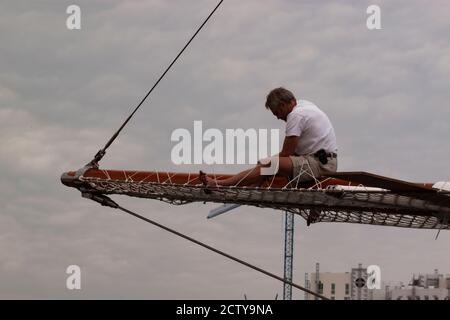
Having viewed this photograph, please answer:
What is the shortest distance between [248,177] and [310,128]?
0.72m

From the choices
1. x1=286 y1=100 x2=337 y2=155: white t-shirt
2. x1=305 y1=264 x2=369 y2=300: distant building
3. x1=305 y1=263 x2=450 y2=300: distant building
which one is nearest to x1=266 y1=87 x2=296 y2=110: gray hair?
x1=286 y1=100 x2=337 y2=155: white t-shirt

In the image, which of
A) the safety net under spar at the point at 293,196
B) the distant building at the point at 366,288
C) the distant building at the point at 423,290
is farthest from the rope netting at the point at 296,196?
Answer: the distant building at the point at 423,290

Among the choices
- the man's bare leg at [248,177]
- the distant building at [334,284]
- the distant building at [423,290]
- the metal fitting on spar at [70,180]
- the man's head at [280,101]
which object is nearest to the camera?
the man's head at [280,101]

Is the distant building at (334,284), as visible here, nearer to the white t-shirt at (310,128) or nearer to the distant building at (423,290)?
the distant building at (423,290)

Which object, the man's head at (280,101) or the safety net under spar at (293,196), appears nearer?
the man's head at (280,101)

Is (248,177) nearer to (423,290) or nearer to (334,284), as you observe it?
(423,290)

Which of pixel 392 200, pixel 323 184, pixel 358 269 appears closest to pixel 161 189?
pixel 323 184

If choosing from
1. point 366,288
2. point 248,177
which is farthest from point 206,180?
point 366,288

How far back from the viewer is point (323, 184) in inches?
387

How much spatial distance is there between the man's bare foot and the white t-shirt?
89 centimetres

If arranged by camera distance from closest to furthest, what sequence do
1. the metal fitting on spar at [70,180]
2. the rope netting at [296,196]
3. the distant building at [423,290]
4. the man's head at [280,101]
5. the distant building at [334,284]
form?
1. the man's head at [280,101]
2. the rope netting at [296,196]
3. the metal fitting on spar at [70,180]
4. the distant building at [423,290]
5. the distant building at [334,284]

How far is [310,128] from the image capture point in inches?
369

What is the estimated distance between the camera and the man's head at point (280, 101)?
9180 millimetres
